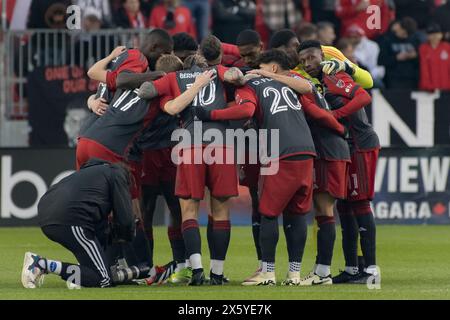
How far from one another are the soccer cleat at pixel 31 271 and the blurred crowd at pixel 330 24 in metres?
9.57

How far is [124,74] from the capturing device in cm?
1286

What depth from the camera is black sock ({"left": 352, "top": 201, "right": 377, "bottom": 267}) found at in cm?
1302

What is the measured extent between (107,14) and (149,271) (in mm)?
9327

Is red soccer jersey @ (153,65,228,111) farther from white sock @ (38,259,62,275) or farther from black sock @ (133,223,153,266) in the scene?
white sock @ (38,259,62,275)

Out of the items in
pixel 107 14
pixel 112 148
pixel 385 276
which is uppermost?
pixel 107 14

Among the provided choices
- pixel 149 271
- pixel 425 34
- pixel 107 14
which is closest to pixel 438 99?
pixel 425 34

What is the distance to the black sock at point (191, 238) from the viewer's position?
40.5 feet

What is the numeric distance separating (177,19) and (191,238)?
385 inches

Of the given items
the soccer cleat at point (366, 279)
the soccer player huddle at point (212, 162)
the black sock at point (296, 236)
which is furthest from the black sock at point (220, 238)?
the soccer cleat at point (366, 279)

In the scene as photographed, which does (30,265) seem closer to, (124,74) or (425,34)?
(124,74)

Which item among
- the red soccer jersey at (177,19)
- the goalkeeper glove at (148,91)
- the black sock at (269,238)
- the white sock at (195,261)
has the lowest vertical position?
the white sock at (195,261)

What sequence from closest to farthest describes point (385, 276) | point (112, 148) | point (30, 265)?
1. point (30, 265)
2. point (112, 148)
3. point (385, 276)

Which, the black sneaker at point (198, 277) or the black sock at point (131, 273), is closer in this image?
the black sneaker at point (198, 277)

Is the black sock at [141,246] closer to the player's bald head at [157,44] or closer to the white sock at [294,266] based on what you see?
the white sock at [294,266]
